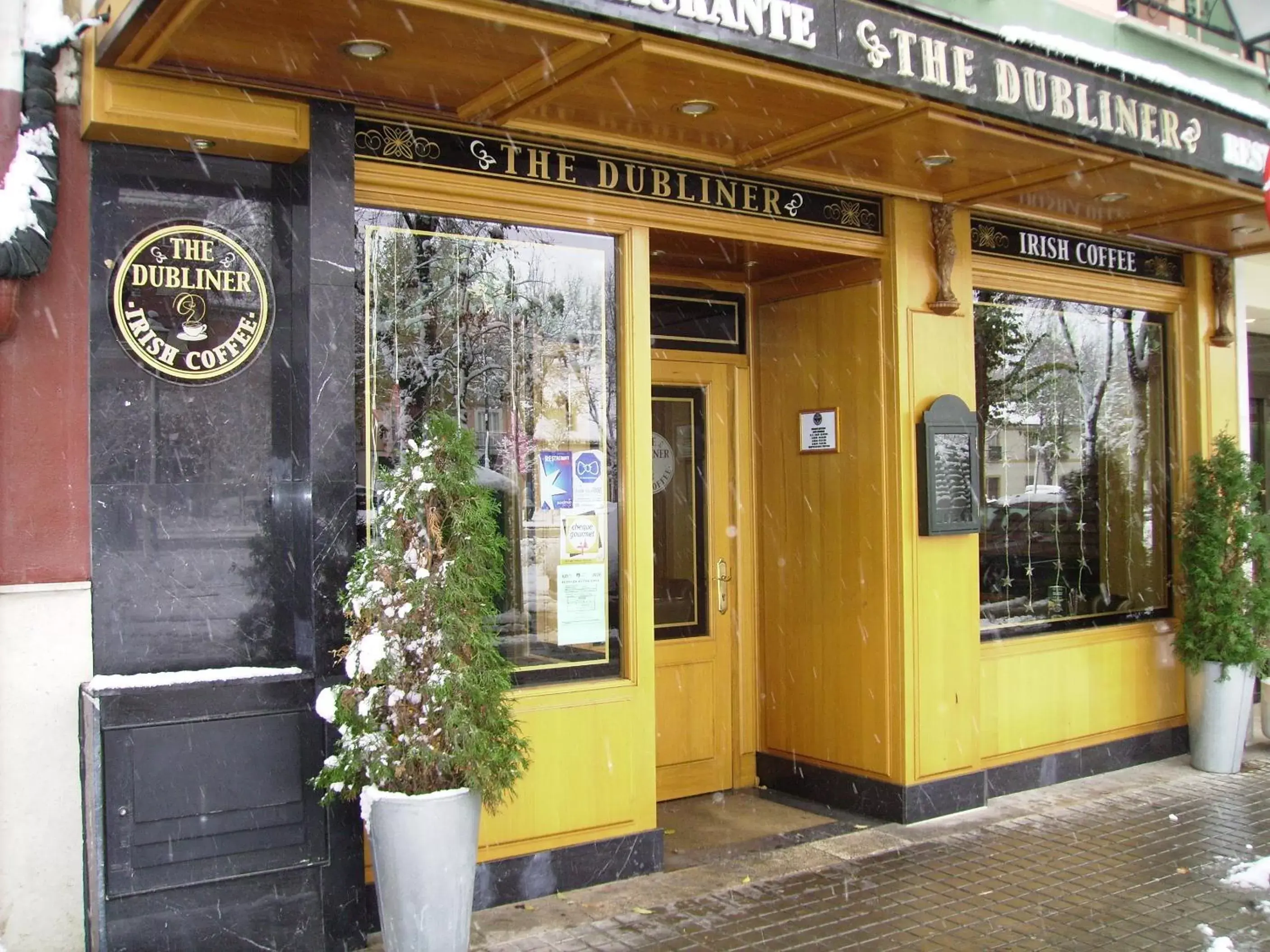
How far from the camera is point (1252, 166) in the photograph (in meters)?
6.68

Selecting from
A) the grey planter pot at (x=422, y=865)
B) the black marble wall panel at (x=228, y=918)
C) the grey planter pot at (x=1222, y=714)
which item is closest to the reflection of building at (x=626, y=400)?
the black marble wall panel at (x=228, y=918)

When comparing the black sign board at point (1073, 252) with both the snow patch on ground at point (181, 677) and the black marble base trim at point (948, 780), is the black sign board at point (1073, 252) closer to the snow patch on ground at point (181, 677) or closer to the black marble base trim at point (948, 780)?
the black marble base trim at point (948, 780)

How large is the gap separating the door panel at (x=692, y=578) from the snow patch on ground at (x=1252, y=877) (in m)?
2.87

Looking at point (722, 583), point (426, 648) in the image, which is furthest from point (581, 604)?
→ point (722, 583)

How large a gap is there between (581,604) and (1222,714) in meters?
4.77

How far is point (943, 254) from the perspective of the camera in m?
6.92

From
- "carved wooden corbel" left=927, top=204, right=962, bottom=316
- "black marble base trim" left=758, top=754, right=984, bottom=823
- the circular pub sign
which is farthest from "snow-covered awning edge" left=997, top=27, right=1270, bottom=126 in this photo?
"black marble base trim" left=758, top=754, right=984, bottom=823

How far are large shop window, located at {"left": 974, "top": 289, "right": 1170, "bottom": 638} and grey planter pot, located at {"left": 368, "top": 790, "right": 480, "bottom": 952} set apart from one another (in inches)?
161

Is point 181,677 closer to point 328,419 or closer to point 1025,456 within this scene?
point 328,419

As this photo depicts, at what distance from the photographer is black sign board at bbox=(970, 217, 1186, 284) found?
24.5 ft

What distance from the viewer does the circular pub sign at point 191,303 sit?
4676 millimetres

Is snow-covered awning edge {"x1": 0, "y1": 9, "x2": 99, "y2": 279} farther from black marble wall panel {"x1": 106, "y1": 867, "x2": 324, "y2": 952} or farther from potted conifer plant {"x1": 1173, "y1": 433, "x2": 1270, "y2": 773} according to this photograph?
potted conifer plant {"x1": 1173, "y1": 433, "x2": 1270, "y2": 773}

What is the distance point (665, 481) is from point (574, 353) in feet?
5.57

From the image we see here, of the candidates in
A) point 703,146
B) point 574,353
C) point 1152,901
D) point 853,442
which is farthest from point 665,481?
point 1152,901
